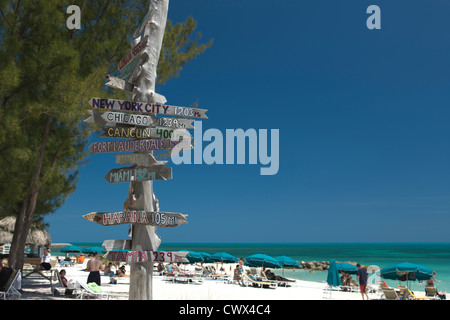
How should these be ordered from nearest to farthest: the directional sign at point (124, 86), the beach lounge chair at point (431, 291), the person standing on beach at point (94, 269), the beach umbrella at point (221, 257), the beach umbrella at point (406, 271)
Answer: the directional sign at point (124, 86) → the person standing on beach at point (94, 269) → the beach lounge chair at point (431, 291) → the beach umbrella at point (406, 271) → the beach umbrella at point (221, 257)

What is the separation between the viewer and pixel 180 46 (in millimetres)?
10938

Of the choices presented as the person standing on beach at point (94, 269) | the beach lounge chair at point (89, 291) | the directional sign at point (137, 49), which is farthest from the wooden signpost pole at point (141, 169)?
the person standing on beach at point (94, 269)

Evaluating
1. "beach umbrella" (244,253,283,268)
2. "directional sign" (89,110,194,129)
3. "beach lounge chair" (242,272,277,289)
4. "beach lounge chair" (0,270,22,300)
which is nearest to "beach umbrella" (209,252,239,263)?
"beach umbrella" (244,253,283,268)

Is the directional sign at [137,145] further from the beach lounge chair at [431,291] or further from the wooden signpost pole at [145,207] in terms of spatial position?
the beach lounge chair at [431,291]

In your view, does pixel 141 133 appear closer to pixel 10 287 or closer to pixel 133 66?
pixel 133 66

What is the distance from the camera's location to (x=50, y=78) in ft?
33.4

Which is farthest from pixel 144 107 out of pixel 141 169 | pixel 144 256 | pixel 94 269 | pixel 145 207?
pixel 94 269

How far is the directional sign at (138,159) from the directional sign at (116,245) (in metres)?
1.12

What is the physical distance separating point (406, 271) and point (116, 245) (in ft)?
44.7

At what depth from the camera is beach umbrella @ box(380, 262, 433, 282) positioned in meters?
16.1

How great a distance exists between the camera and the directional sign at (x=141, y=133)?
19.2 feet

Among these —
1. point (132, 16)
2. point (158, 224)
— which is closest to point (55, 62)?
point (132, 16)

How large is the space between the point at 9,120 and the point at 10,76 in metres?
→ 1.00
